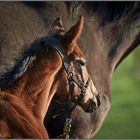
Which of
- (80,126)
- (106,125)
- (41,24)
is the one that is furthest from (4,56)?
(106,125)

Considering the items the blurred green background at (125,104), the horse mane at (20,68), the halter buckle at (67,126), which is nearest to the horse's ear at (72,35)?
the horse mane at (20,68)

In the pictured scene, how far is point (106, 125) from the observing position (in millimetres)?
6578

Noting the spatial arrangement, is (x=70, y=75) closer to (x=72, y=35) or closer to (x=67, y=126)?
(x=72, y=35)

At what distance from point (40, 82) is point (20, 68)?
11 centimetres

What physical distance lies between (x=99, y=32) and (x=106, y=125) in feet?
10.0

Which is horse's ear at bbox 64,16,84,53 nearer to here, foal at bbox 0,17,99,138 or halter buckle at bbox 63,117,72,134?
foal at bbox 0,17,99,138

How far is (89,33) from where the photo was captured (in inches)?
138

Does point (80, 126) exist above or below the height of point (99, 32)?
below

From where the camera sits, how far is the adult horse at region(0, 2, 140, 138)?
125 inches

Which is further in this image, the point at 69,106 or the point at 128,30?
the point at 128,30

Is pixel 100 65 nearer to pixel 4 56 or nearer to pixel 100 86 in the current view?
pixel 100 86

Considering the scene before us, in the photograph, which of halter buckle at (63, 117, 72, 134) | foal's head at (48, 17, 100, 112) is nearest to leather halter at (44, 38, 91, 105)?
foal's head at (48, 17, 100, 112)

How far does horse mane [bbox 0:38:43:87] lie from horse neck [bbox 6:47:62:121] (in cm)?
2

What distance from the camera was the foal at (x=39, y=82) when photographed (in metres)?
2.60
